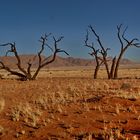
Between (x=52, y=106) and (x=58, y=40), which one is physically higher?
(x=58, y=40)

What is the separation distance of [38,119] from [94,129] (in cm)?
324

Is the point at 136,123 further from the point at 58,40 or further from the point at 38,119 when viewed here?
the point at 58,40

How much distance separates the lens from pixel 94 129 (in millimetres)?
13633

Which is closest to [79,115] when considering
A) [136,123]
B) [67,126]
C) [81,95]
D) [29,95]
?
[67,126]

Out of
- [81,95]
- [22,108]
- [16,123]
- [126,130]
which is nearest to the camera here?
[126,130]

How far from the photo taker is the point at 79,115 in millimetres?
16234

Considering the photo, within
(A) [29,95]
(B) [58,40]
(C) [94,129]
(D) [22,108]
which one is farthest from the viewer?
(B) [58,40]

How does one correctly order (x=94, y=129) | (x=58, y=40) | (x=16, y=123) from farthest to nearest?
(x=58, y=40) < (x=16, y=123) < (x=94, y=129)

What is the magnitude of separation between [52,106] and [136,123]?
5950 millimetres

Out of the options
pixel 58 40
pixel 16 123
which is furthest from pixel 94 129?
pixel 58 40

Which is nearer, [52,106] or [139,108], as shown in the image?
[139,108]

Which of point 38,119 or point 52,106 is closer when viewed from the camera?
point 38,119

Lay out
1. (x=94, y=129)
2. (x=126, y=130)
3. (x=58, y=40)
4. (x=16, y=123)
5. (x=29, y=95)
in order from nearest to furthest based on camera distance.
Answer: (x=126, y=130), (x=94, y=129), (x=16, y=123), (x=29, y=95), (x=58, y=40)

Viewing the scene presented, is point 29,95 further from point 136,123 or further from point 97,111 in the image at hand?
point 136,123
